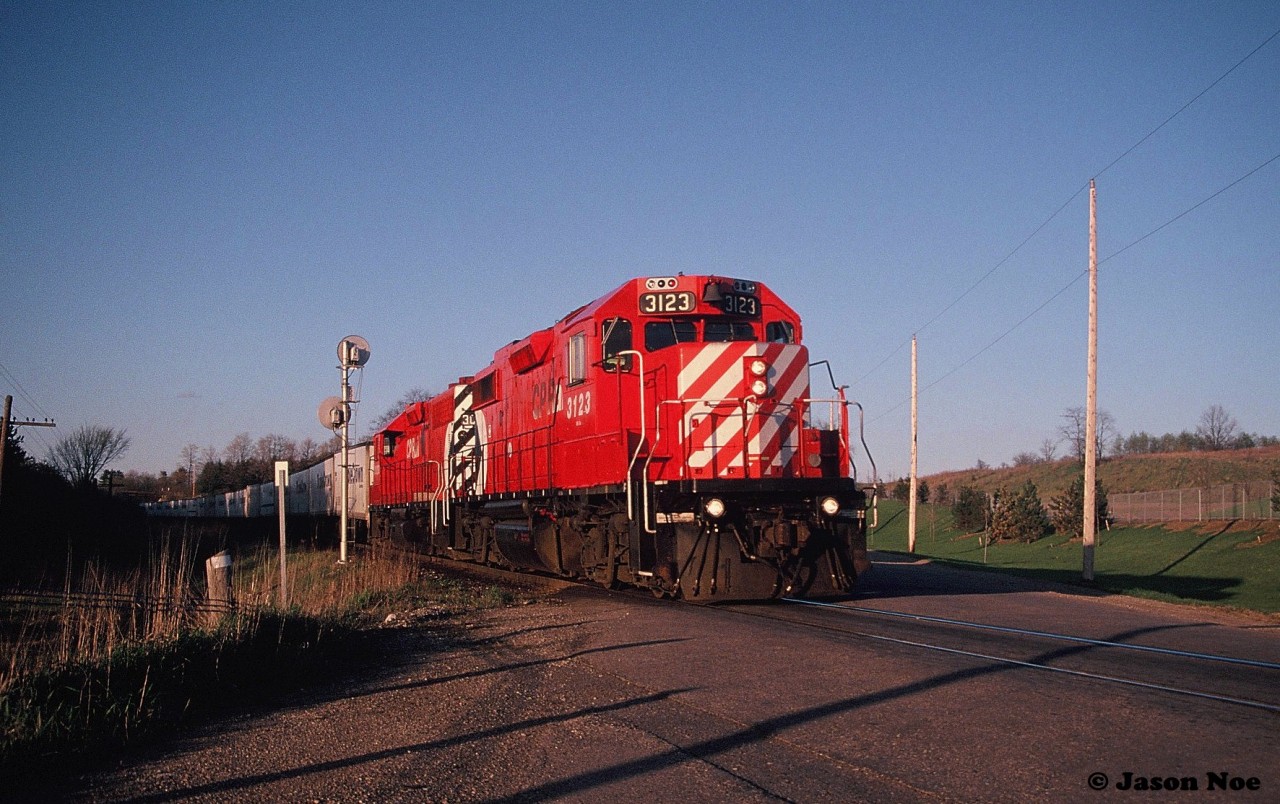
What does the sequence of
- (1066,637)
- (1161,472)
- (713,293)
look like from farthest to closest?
(1161,472) < (713,293) < (1066,637)

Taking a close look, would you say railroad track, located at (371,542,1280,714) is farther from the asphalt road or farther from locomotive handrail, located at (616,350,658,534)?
locomotive handrail, located at (616,350,658,534)

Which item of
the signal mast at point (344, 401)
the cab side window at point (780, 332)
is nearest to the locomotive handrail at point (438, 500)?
the signal mast at point (344, 401)

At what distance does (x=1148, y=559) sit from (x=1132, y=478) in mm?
53498

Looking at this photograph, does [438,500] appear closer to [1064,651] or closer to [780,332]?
[780,332]

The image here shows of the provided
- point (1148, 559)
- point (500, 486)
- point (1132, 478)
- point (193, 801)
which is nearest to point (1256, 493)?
point (1148, 559)

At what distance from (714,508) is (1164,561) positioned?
83.4 ft

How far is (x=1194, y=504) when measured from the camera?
4434 cm

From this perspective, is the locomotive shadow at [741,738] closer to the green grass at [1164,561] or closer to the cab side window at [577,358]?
the cab side window at [577,358]

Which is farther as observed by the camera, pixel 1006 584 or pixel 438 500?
pixel 438 500

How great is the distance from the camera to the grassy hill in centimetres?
7275

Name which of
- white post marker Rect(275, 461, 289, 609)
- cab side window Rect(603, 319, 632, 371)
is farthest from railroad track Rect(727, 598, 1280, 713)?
white post marker Rect(275, 461, 289, 609)

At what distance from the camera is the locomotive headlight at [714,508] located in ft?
39.2

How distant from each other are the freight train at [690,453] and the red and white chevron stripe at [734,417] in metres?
0.02

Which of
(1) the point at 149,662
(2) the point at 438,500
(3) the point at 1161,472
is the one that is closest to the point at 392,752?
(1) the point at 149,662
